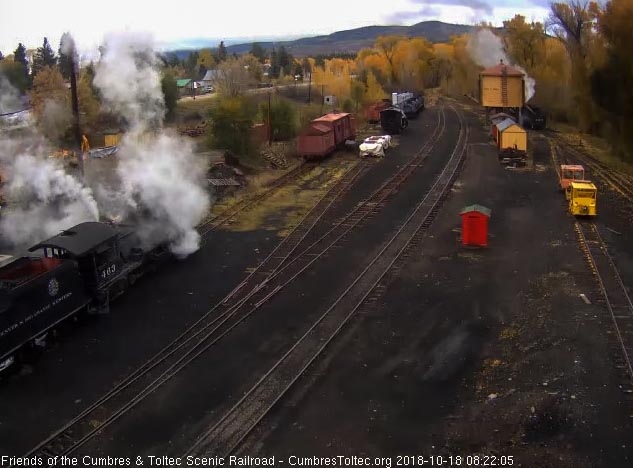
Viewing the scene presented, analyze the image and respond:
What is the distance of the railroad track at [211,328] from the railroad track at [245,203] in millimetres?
3182

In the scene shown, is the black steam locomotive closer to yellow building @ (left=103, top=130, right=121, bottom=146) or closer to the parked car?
the parked car

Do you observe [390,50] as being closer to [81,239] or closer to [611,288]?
[611,288]

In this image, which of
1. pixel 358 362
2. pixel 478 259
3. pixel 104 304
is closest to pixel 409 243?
pixel 478 259

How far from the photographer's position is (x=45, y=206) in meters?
19.0

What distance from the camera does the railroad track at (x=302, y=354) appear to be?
34.8 feet

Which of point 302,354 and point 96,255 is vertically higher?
point 96,255

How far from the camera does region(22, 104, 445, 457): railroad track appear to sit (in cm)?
1097

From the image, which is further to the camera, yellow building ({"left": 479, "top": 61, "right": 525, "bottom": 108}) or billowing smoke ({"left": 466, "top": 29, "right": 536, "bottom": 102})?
billowing smoke ({"left": 466, "top": 29, "right": 536, "bottom": 102})

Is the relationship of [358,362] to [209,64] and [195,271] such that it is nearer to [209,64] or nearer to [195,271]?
[195,271]

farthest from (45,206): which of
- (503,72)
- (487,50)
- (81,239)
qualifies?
(487,50)

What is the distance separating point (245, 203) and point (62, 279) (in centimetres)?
1437

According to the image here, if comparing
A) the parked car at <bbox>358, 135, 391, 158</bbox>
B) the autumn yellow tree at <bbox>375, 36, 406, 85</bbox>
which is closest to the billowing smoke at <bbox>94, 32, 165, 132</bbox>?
Answer: the parked car at <bbox>358, 135, 391, 158</bbox>

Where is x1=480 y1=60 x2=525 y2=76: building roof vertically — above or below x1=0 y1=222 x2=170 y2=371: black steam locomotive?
above

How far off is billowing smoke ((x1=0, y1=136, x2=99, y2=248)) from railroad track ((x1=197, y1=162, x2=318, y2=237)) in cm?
543
